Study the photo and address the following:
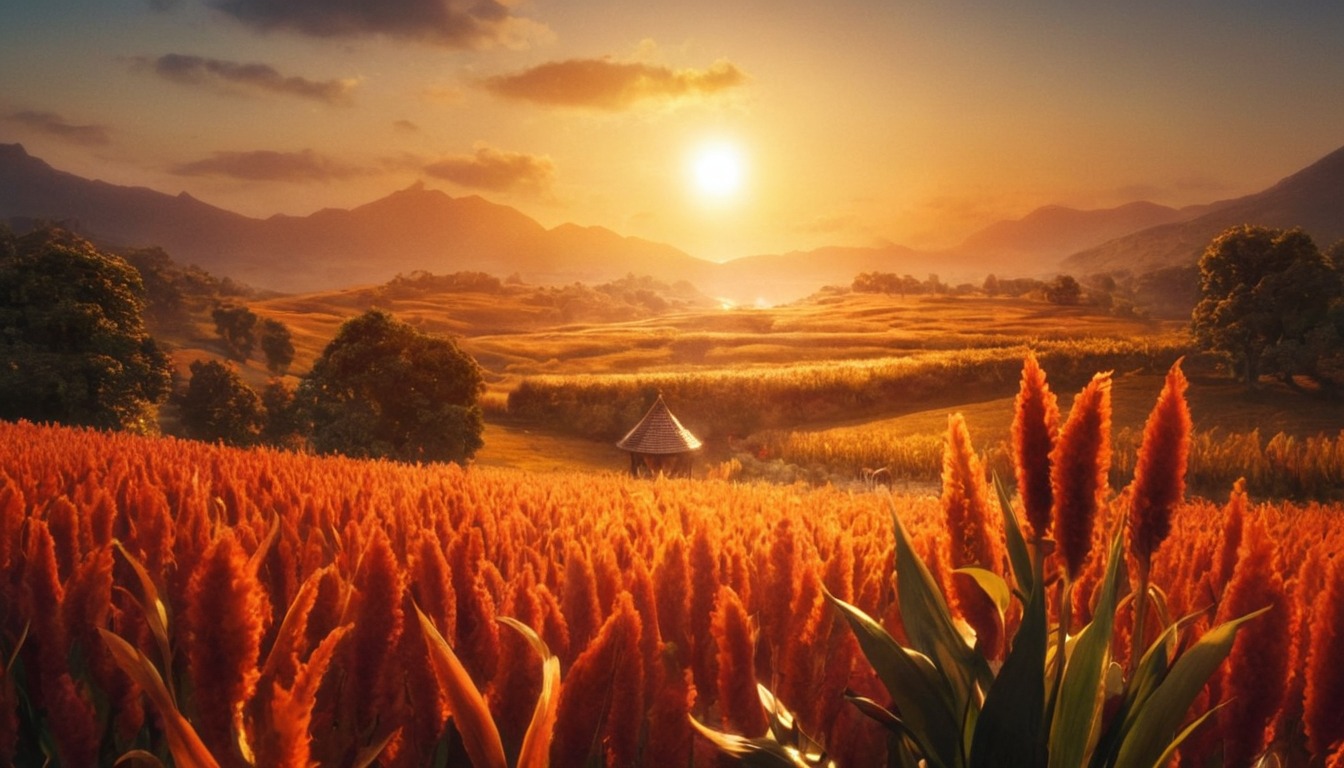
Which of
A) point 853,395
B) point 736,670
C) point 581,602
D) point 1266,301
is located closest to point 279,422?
point 853,395

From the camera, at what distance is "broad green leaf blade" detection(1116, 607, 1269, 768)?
114 cm

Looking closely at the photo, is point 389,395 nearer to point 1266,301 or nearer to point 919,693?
point 919,693

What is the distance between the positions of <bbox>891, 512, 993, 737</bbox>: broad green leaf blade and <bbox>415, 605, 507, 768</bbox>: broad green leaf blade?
71 cm

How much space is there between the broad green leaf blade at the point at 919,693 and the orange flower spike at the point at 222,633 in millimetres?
863

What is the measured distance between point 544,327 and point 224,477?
10619 centimetres

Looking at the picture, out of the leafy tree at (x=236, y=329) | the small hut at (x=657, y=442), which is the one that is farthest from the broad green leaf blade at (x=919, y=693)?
the leafy tree at (x=236, y=329)

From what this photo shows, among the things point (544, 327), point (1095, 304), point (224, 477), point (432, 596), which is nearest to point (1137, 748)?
point (432, 596)

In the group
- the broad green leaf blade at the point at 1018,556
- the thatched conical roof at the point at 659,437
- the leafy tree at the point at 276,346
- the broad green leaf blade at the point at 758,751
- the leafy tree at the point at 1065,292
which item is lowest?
the thatched conical roof at the point at 659,437

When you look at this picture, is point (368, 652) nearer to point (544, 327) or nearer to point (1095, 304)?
point (1095, 304)

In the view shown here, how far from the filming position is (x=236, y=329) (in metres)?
56.2

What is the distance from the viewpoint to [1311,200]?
391 ft

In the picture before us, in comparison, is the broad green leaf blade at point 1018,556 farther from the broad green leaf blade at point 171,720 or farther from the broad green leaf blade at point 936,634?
the broad green leaf blade at point 171,720

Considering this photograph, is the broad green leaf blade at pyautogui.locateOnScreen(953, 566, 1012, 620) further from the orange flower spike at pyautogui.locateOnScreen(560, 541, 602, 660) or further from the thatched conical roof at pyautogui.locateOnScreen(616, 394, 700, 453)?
the thatched conical roof at pyautogui.locateOnScreen(616, 394, 700, 453)

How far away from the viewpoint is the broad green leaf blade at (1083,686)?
116cm
